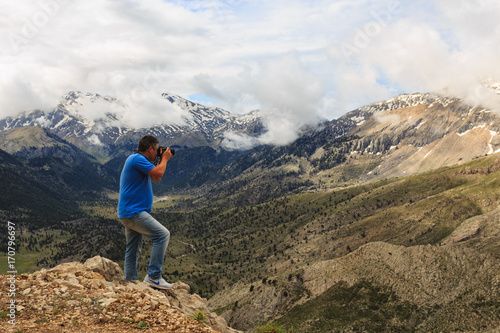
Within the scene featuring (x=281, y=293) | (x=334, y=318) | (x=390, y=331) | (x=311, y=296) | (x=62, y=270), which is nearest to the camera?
(x=62, y=270)

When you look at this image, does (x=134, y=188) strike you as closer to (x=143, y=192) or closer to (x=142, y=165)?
(x=143, y=192)

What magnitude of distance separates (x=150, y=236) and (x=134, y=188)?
2079 millimetres

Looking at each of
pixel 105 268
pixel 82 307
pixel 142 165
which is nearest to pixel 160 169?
pixel 142 165

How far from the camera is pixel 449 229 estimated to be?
16175cm

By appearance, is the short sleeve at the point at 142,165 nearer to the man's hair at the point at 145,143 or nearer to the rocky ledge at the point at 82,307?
the man's hair at the point at 145,143

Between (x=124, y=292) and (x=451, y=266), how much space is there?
247 ft

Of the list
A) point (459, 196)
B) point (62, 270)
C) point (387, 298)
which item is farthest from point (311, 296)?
point (459, 196)

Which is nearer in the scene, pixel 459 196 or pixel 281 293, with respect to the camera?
pixel 281 293

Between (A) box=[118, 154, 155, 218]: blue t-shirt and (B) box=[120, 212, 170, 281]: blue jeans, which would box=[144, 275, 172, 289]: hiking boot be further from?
(A) box=[118, 154, 155, 218]: blue t-shirt

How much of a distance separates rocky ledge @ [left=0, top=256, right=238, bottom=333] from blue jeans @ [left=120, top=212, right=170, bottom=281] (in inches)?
47.2

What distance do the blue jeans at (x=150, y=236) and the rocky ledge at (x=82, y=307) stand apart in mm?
1199

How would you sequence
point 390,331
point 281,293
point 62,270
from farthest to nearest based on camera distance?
1. point 281,293
2. point 390,331
3. point 62,270

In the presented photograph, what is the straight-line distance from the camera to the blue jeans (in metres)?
13.3

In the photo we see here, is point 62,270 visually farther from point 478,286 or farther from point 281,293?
point 281,293
